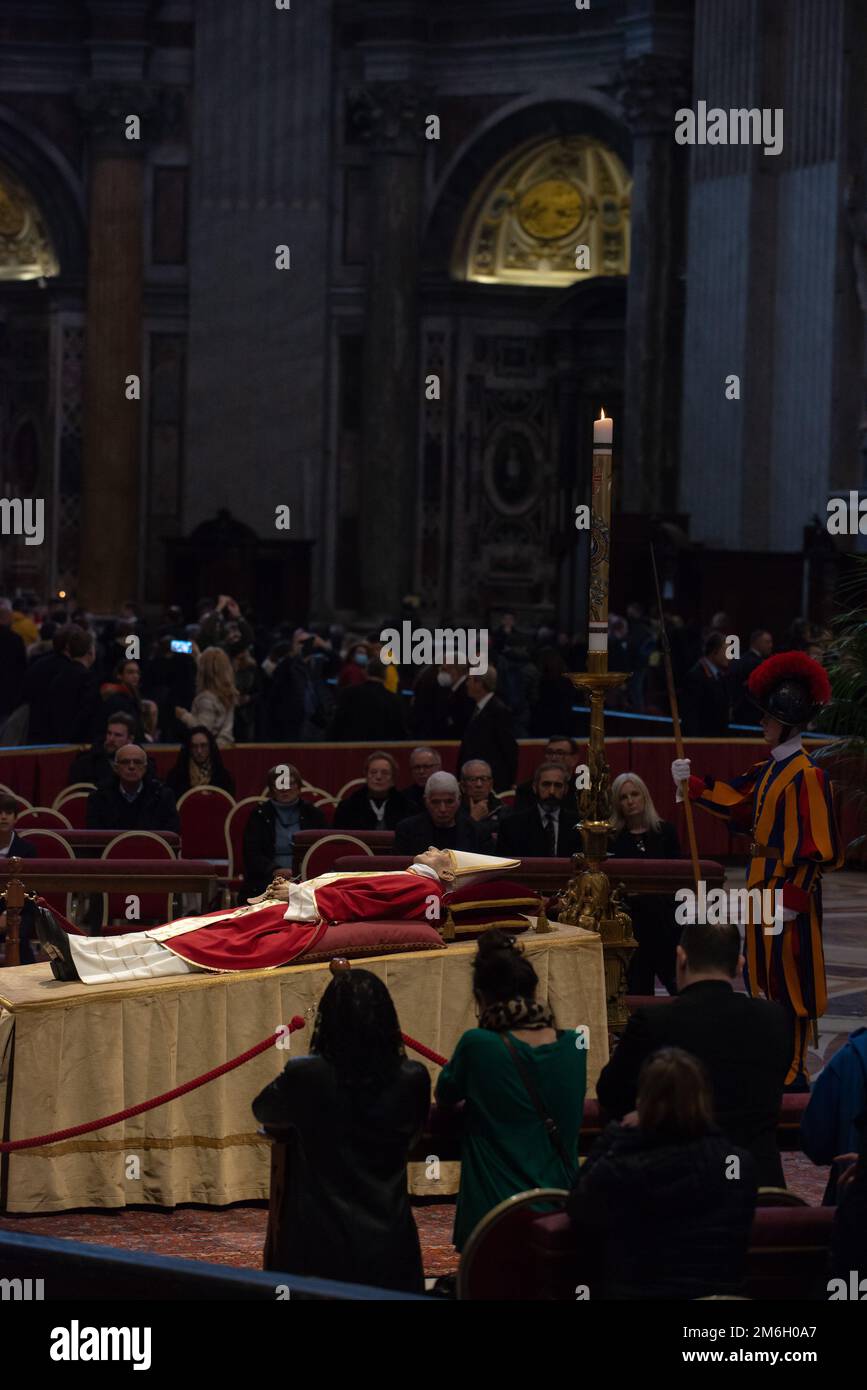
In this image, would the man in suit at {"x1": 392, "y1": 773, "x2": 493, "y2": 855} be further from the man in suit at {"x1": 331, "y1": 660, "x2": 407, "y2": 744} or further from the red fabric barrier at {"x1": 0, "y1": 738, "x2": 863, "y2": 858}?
the man in suit at {"x1": 331, "y1": 660, "x2": 407, "y2": 744}

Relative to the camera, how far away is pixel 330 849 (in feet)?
35.7

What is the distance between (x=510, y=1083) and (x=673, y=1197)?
109 cm

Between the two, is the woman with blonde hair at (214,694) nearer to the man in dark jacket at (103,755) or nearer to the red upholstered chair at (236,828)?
the man in dark jacket at (103,755)

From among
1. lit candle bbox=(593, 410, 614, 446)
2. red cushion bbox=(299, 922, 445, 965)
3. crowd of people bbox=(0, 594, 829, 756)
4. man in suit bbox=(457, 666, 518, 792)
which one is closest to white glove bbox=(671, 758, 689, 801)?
red cushion bbox=(299, 922, 445, 965)

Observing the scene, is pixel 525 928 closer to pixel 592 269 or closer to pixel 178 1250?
pixel 178 1250

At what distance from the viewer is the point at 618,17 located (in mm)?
24500

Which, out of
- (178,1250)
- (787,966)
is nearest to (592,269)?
(787,966)

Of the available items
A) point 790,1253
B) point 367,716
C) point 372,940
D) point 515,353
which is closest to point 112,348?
point 515,353

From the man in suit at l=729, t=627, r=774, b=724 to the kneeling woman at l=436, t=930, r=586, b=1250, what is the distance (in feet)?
36.7

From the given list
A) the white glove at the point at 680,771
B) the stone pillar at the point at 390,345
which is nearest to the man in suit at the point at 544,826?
the white glove at the point at 680,771

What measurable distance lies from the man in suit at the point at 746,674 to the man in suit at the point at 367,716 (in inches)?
115

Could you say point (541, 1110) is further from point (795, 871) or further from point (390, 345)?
point (390, 345)

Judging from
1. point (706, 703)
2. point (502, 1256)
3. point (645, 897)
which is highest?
point (706, 703)

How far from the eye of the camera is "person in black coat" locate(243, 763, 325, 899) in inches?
427
